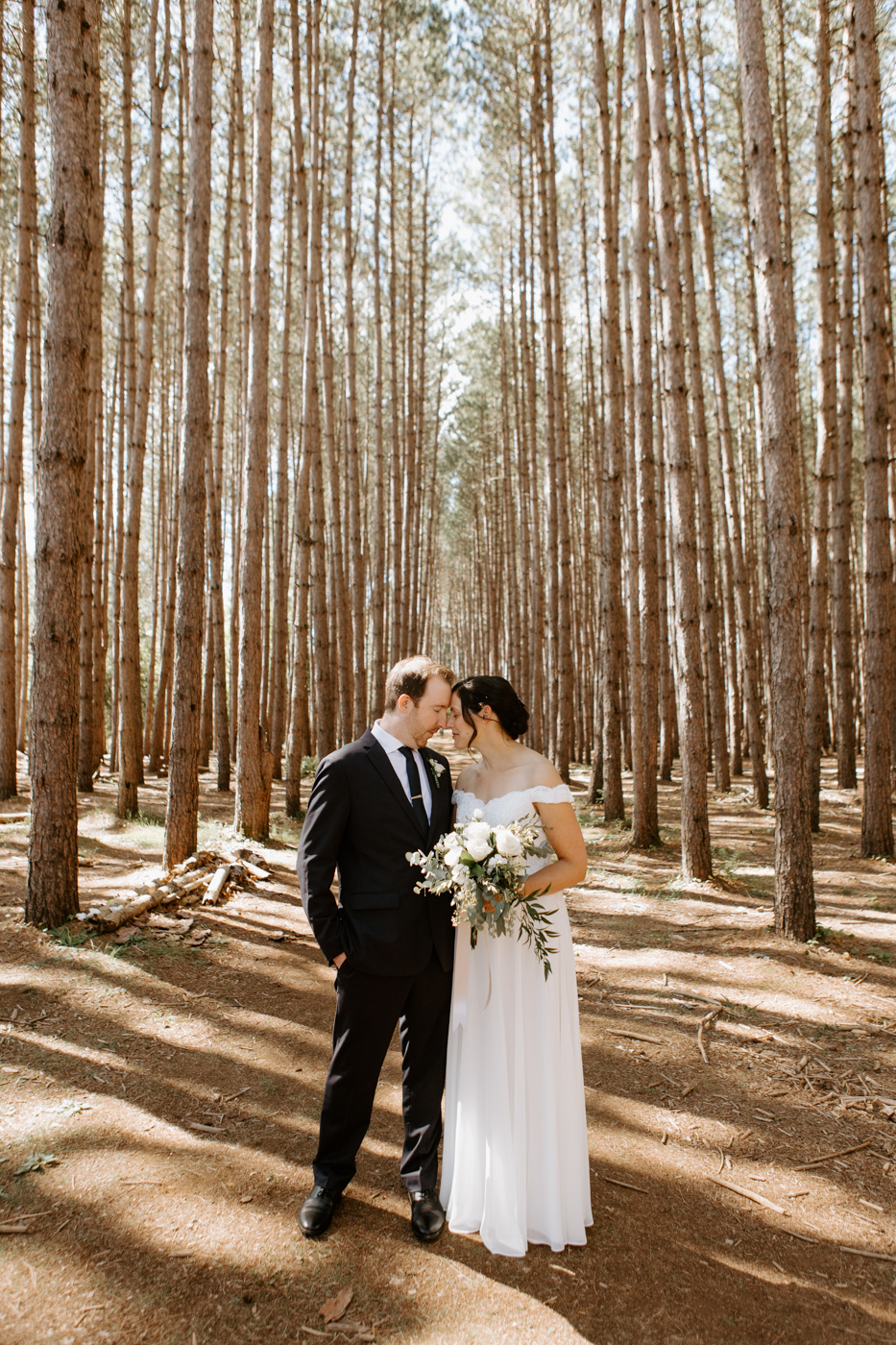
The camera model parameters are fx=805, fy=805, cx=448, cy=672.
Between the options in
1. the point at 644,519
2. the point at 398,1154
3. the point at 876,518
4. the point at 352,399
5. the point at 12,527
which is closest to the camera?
the point at 398,1154

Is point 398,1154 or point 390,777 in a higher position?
point 390,777

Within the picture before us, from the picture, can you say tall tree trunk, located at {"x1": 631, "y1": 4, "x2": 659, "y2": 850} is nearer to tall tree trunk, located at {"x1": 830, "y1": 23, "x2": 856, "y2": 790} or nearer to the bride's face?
tall tree trunk, located at {"x1": 830, "y1": 23, "x2": 856, "y2": 790}

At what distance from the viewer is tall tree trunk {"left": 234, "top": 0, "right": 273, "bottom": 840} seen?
6.68 metres

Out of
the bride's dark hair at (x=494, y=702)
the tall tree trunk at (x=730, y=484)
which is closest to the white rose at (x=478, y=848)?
the bride's dark hair at (x=494, y=702)

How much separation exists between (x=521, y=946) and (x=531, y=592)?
13476mm

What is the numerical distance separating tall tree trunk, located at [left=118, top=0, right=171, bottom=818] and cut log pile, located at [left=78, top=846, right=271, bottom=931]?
211 cm

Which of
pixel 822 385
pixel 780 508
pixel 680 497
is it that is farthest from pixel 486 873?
pixel 822 385

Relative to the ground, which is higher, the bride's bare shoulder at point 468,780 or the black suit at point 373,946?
the bride's bare shoulder at point 468,780

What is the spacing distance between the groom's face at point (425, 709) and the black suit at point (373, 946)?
0.12 metres

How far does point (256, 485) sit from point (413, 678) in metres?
5.18

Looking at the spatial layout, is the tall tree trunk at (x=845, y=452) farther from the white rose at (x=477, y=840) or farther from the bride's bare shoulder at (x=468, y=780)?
the white rose at (x=477, y=840)

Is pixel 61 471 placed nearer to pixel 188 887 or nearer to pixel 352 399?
pixel 188 887

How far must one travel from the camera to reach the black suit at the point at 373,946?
2277mm

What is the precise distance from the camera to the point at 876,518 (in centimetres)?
648
